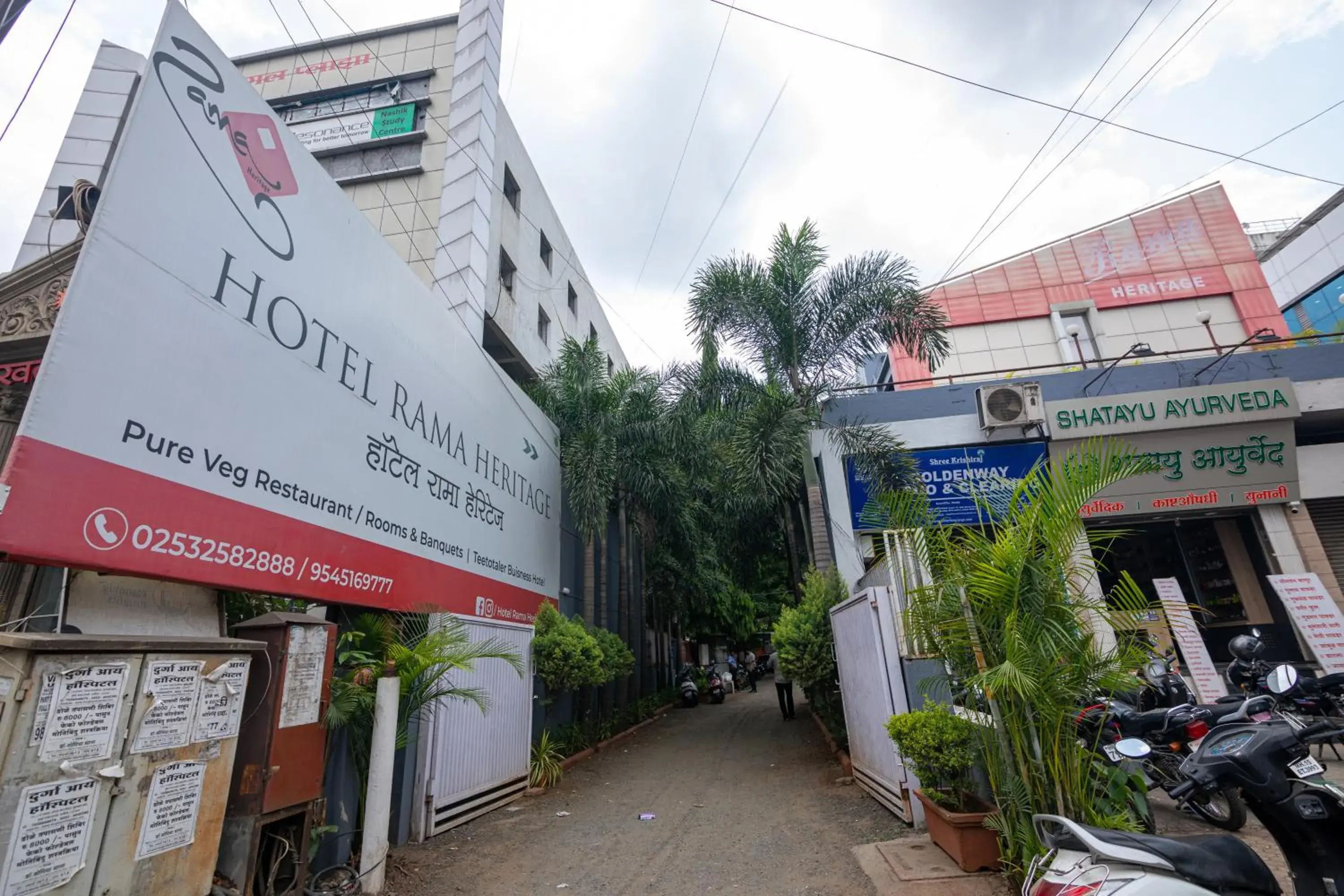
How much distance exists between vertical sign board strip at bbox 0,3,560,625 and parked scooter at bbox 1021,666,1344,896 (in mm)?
5196

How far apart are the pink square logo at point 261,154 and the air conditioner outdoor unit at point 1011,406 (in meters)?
11.8

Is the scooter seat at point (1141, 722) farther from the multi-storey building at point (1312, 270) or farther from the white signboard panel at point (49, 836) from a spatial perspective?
the multi-storey building at point (1312, 270)

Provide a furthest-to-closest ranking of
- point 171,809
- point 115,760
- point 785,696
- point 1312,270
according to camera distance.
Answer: point 1312,270, point 785,696, point 171,809, point 115,760

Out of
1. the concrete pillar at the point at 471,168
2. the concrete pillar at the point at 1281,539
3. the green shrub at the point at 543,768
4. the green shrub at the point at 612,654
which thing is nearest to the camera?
the green shrub at the point at 543,768

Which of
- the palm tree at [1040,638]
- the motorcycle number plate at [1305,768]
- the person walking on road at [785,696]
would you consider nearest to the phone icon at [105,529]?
the palm tree at [1040,638]

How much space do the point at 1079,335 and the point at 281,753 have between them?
22.3 metres

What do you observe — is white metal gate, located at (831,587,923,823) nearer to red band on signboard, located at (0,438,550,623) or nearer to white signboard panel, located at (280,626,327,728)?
white signboard panel, located at (280,626,327,728)

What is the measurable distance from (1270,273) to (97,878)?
36.5m

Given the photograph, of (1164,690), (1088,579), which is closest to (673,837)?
(1088,579)

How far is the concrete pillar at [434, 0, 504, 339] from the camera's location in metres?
12.8

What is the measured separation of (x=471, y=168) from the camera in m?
13.8

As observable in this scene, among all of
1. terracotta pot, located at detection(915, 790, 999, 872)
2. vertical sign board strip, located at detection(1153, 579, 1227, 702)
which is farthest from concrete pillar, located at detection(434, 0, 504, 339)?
vertical sign board strip, located at detection(1153, 579, 1227, 702)

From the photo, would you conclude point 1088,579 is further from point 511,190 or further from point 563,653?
point 511,190

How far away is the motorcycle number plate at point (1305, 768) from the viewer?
300 cm
